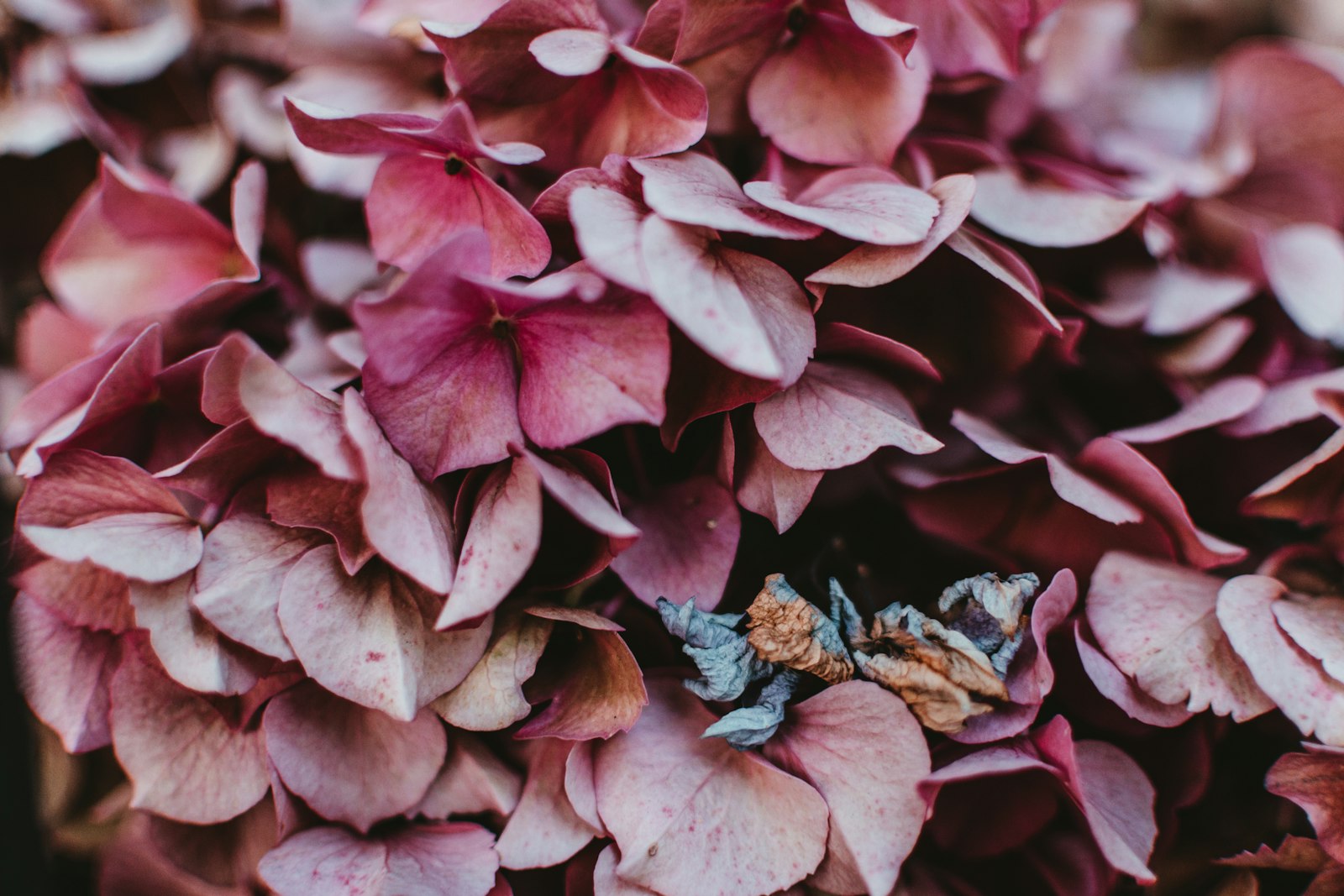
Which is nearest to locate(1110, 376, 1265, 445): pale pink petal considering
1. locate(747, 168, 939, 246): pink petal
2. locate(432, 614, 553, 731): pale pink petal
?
locate(747, 168, 939, 246): pink petal

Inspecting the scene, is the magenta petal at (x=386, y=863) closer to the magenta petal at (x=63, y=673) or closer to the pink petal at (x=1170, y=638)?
the magenta petal at (x=63, y=673)

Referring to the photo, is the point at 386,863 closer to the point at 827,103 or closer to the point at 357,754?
the point at 357,754

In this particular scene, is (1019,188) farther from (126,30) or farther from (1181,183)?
(126,30)

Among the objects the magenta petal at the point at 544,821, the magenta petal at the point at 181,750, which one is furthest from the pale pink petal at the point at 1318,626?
the magenta petal at the point at 181,750

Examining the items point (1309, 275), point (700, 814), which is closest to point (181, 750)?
point (700, 814)

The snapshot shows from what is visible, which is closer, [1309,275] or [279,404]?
[279,404]

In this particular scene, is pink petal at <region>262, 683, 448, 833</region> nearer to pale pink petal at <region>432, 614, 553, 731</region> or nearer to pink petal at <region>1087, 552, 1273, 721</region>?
pale pink petal at <region>432, 614, 553, 731</region>
